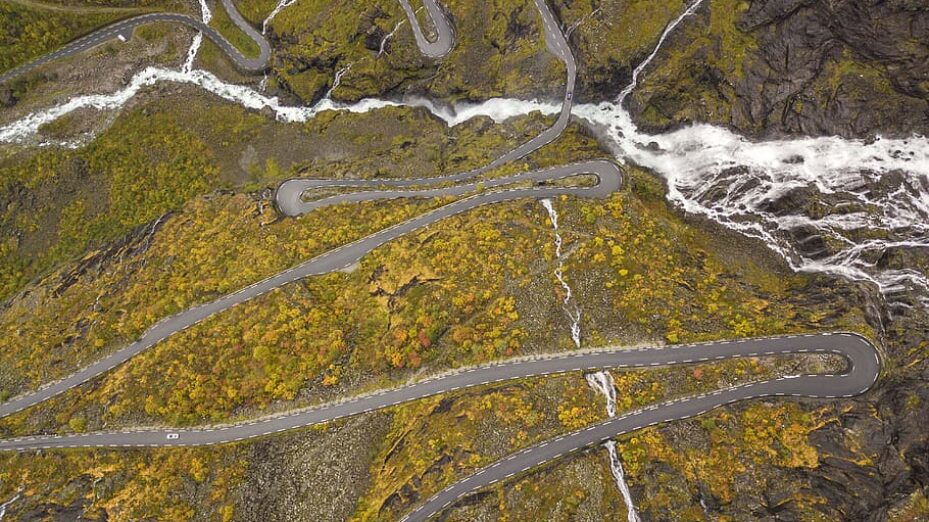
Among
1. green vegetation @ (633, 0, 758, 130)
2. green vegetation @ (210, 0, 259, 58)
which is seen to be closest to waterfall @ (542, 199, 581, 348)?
green vegetation @ (633, 0, 758, 130)

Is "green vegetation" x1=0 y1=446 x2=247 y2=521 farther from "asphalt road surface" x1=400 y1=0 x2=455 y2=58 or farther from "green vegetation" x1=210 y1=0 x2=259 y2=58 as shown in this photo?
"green vegetation" x1=210 y1=0 x2=259 y2=58

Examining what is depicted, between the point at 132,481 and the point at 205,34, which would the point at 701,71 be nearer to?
the point at 205,34

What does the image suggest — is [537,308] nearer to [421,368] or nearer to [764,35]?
[421,368]

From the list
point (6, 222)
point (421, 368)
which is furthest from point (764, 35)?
point (6, 222)

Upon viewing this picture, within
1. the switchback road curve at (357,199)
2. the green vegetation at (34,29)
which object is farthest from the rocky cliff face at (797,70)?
the green vegetation at (34,29)

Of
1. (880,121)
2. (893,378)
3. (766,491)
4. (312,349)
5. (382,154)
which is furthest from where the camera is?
(382,154)

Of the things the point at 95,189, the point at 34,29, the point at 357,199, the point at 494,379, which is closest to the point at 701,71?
the point at 357,199

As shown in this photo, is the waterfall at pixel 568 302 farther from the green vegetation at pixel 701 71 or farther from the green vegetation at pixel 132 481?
the green vegetation at pixel 132 481

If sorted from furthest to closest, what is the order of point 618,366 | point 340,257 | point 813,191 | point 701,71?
point 701,71, point 813,191, point 340,257, point 618,366
